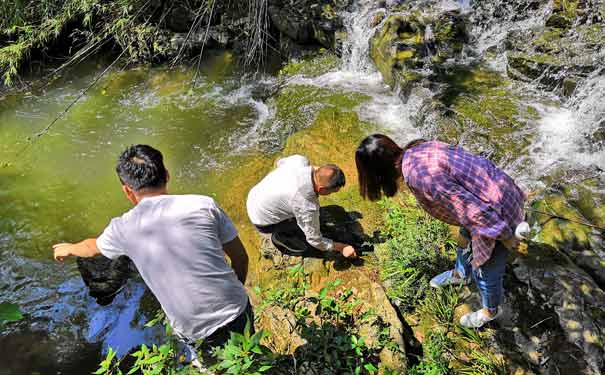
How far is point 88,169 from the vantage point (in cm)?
590

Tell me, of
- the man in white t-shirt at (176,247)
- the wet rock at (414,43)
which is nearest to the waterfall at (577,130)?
the wet rock at (414,43)

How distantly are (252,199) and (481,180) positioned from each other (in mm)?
1990

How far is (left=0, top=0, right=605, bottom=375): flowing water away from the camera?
3.91m

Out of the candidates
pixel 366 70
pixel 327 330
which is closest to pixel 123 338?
pixel 327 330

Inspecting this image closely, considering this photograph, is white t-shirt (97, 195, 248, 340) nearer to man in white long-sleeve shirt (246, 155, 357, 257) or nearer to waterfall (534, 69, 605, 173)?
man in white long-sleeve shirt (246, 155, 357, 257)

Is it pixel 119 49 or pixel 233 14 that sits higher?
pixel 233 14

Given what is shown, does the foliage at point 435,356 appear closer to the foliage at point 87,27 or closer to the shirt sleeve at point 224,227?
the shirt sleeve at point 224,227

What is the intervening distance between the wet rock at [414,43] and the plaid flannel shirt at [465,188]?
3.80 metres

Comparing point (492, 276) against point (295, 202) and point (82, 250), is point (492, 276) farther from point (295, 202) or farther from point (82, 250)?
point (82, 250)

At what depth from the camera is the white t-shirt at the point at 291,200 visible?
3.12m

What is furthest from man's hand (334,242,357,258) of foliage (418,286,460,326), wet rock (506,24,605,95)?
wet rock (506,24,605,95)

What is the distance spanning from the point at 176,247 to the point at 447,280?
2197 millimetres

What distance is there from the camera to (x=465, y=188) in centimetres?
222

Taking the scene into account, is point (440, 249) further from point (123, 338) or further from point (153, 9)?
point (153, 9)
